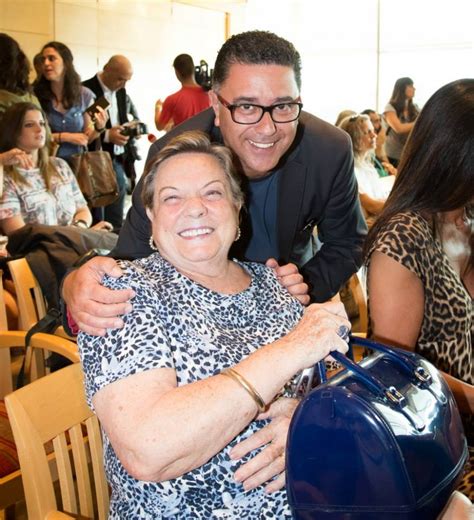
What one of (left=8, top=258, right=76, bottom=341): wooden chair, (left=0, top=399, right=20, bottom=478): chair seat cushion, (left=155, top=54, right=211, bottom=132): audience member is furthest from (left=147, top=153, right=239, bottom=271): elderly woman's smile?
(left=155, top=54, right=211, bottom=132): audience member

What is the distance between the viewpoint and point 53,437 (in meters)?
1.71

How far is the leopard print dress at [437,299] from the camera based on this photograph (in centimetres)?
188

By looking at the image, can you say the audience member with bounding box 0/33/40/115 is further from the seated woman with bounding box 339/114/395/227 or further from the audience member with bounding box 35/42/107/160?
the seated woman with bounding box 339/114/395/227

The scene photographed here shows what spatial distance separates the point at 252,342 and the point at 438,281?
0.63 meters

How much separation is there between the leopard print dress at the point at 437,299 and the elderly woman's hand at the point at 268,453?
0.55m

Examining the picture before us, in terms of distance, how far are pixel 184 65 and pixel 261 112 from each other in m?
4.91

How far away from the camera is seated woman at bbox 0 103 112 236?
13.3ft

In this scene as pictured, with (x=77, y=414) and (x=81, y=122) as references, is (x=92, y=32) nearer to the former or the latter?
(x=81, y=122)

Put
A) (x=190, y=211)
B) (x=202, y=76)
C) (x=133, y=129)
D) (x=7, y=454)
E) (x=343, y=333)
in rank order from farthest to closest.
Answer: (x=202, y=76) → (x=133, y=129) → (x=7, y=454) → (x=190, y=211) → (x=343, y=333)

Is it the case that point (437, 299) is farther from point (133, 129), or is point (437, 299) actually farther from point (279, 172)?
point (133, 129)

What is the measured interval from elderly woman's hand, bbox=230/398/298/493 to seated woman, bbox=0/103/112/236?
281cm

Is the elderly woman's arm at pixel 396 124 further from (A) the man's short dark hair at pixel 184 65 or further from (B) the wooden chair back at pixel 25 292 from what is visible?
(B) the wooden chair back at pixel 25 292

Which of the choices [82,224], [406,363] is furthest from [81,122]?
[406,363]

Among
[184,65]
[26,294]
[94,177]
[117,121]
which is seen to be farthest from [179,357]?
[184,65]
